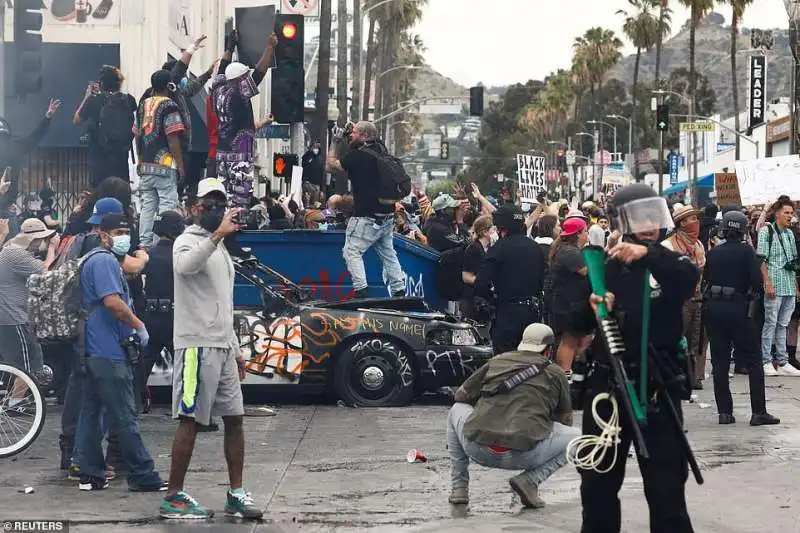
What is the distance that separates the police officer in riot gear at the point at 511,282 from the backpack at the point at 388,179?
1.99 m

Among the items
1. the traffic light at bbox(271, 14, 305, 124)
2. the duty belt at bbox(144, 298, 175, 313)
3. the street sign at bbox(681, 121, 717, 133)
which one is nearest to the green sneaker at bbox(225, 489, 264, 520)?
the duty belt at bbox(144, 298, 175, 313)

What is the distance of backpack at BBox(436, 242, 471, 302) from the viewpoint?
15.5 meters

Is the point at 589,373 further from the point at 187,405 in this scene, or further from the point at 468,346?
the point at 468,346

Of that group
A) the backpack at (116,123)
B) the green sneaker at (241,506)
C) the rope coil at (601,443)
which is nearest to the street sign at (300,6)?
the backpack at (116,123)

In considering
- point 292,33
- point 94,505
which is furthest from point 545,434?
point 292,33

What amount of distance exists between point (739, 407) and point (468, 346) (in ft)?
8.84

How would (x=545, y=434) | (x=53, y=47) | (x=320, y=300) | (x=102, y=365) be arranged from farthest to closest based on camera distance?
(x=53, y=47)
(x=320, y=300)
(x=102, y=365)
(x=545, y=434)

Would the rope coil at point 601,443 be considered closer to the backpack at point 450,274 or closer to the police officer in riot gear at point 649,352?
the police officer in riot gear at point 649,352

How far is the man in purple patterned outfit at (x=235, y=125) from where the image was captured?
51.3 ft

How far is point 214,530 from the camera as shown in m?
8.32

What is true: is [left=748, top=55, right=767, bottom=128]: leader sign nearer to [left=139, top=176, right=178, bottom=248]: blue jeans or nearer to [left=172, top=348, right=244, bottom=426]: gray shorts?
[left=139, top=176, right=178, bottom=248]: blue jeans

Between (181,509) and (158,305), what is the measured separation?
458 cm

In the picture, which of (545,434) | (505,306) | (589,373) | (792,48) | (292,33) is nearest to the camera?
(589,373)

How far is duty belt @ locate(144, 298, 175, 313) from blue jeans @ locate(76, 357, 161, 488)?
3.22 meters
